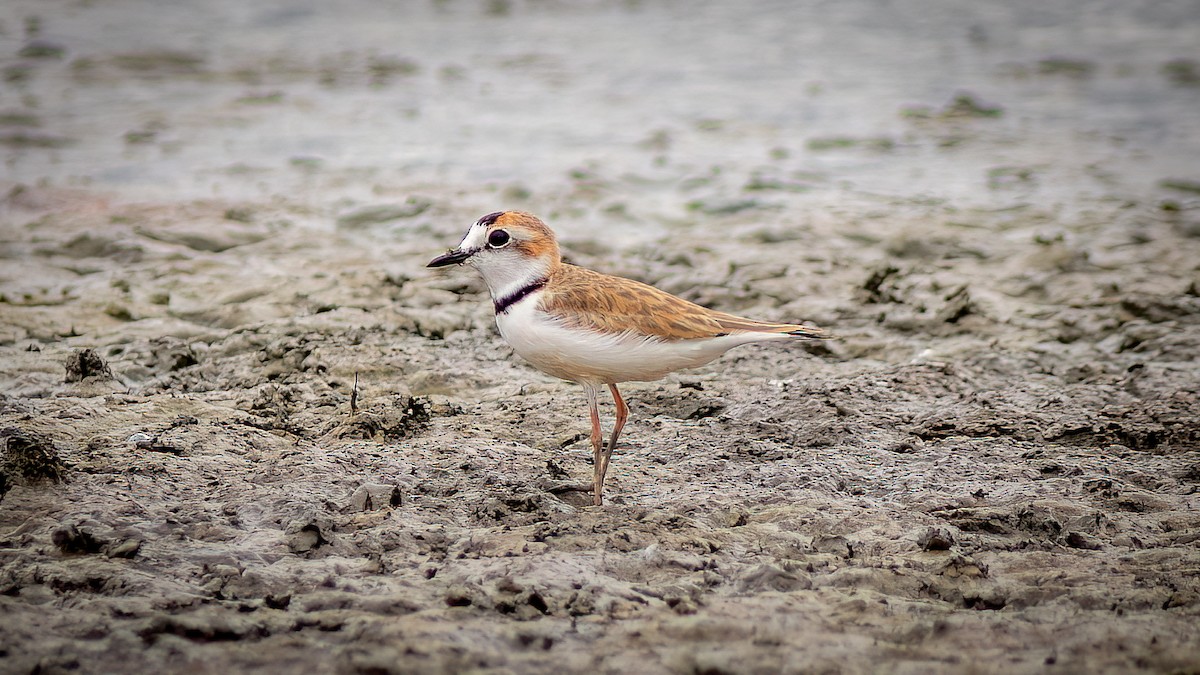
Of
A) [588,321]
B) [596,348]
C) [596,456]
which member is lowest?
[596,456]

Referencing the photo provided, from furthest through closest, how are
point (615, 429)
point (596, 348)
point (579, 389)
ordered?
point (579, 389) → point (615, 429) → point (596, 348)

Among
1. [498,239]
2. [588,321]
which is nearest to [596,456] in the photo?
[588,321]

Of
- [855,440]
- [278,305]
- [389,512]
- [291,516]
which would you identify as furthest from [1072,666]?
[278,305]

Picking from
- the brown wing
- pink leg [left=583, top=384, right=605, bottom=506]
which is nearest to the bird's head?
the brown wing

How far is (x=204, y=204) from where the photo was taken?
356 inches

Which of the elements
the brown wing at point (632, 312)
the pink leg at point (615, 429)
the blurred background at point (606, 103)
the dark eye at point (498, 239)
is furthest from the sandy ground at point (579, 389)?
the dark eye at point (498, 239)

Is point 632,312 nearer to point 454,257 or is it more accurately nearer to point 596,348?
point 596,348

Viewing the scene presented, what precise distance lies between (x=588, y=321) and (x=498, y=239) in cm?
55

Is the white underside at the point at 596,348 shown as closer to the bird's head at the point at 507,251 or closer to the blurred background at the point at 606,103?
the bird's head at the point at 507,251

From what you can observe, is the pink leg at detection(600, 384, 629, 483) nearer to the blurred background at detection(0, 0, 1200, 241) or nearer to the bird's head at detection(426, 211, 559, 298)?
the bird's head at detection(426, 211, 559, 298)

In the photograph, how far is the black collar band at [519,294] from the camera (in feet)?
15.5

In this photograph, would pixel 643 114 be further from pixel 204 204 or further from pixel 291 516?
pixel 291 516

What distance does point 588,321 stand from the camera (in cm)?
457

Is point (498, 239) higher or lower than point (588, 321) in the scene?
higher
